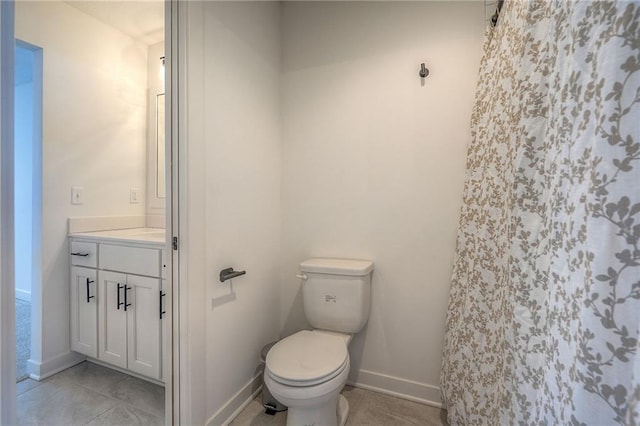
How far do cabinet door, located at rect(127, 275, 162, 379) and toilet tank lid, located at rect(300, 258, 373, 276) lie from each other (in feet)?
2.82

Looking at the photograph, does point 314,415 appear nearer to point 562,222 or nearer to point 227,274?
point 227,274

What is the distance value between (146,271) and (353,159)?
1.39 meters

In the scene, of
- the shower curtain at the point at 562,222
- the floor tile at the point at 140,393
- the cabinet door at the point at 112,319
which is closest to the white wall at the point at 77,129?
the cabinet door at the point at 112,319

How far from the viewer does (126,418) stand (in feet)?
4.71

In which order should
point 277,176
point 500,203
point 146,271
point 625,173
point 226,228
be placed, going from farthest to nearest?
point 277,176
point 146,271
point 226,228
point 500,203
point 625,173

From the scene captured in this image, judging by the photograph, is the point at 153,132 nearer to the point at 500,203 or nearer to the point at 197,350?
the point at 197,350

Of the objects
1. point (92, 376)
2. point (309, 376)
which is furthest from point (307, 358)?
point (92, 376)

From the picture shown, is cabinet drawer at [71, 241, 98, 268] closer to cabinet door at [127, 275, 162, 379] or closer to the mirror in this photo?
cabinet door at [127, 275, 162, 379]

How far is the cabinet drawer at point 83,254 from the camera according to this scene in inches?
68.2

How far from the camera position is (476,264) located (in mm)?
1251

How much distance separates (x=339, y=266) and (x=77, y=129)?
2014 millimetres

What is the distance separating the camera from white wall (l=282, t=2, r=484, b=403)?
5.01ft

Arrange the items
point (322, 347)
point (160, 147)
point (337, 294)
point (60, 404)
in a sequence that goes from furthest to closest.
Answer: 1. point (160, 147)
2. point (337, 294)
3. point (60, 404)
4. point (322, 347)

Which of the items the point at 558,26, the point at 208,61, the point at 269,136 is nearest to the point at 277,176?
the point at 269,136
